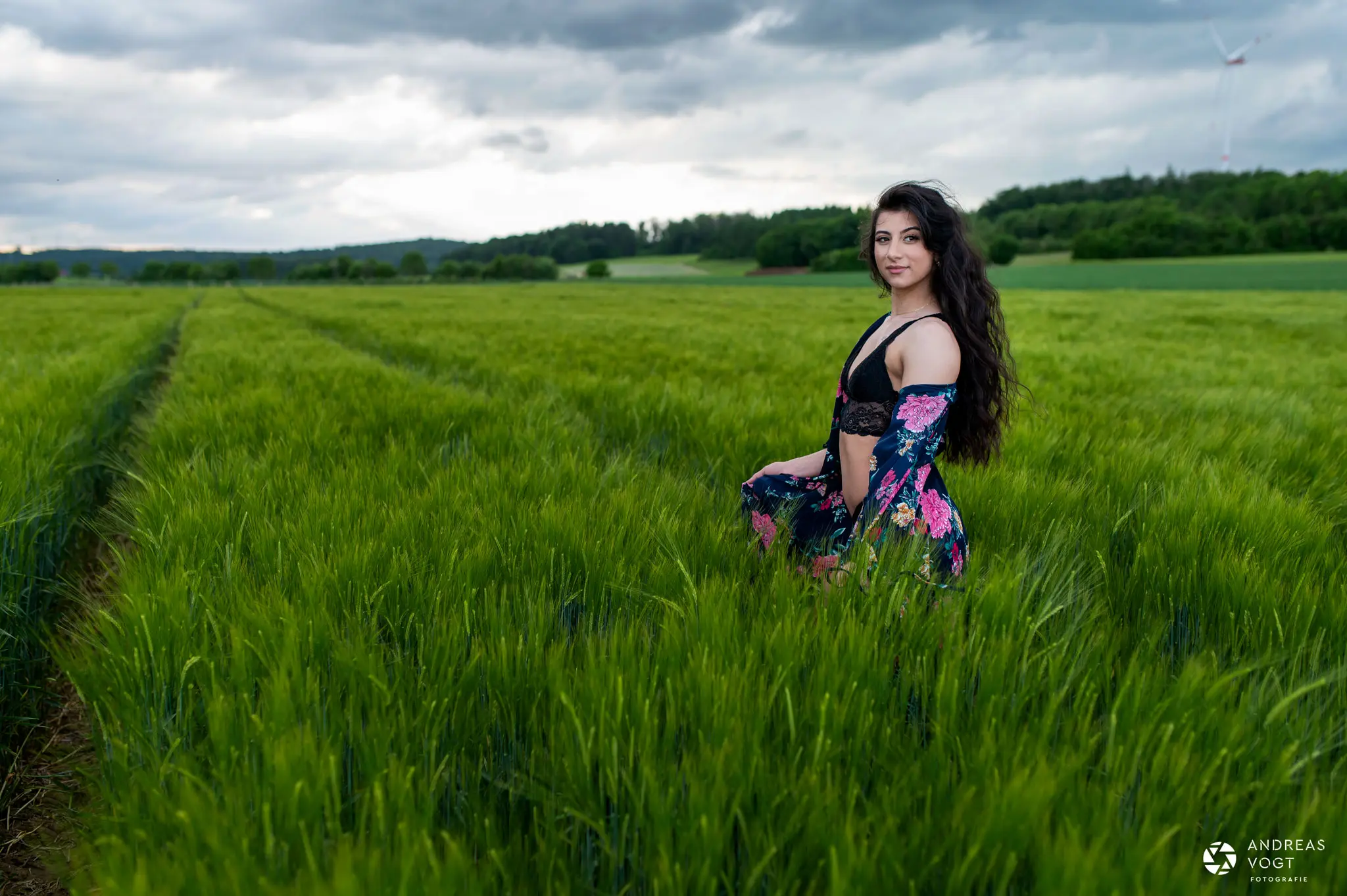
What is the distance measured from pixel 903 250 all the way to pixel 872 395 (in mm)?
449

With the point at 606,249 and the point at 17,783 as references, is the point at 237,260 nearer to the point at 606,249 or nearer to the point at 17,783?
the point at 606,249

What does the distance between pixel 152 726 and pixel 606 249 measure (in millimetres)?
111908

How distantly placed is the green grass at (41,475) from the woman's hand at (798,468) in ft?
6.78

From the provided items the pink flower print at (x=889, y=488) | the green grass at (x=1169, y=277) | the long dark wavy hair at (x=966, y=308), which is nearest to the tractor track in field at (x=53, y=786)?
the pink flower print at (x=889, y=488)

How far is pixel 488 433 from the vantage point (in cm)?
348

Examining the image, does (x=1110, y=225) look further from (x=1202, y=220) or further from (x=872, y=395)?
(x=872, y=395)

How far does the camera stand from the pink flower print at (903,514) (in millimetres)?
2082

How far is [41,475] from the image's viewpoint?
2.82m

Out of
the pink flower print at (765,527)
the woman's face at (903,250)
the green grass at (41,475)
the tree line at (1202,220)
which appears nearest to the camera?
the green grass at (41,475)

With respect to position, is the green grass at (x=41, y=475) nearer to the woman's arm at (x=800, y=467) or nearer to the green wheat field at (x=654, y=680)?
the green wheat field at (x=654, y=680)

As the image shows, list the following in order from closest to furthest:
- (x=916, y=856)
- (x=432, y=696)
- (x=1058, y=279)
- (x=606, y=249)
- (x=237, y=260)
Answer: (x=916, y=856)
(x=432, y=696)
(x=1058, y=279)
(x=606, y=249)
(x=237, y=260)

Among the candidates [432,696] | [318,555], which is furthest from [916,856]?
[318,555]

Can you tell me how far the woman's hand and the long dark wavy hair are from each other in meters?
0.45
